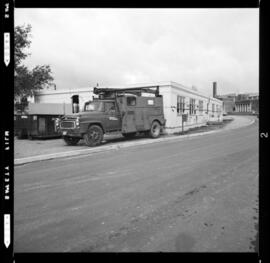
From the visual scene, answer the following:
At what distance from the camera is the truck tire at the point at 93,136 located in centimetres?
1055

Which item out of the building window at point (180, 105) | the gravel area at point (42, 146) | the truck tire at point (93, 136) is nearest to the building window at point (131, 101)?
the gravel area at point (42, 146)

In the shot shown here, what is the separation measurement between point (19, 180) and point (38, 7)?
172 inches

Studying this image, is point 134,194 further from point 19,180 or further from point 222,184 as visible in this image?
point 19,180

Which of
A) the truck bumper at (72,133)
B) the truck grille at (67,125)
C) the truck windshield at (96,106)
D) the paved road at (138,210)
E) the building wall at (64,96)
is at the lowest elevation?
the paved road at (138,210)

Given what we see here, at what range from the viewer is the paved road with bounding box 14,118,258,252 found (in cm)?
239

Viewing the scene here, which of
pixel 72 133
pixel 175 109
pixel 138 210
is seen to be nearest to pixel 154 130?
pixel 175 109

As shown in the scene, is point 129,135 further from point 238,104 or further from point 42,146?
point 238,104

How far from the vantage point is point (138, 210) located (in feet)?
10.6

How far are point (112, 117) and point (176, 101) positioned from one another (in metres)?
8.37

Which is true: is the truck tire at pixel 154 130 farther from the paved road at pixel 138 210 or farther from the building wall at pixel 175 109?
the paved road at pixel 138 210

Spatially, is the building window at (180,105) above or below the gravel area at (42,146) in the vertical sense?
above

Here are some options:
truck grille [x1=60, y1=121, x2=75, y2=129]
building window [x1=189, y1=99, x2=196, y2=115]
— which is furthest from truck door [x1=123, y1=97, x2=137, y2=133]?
building window [x1=189, y1=99, x2=196, y2=115]
